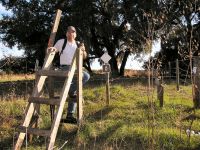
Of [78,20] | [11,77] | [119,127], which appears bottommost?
[119,127]

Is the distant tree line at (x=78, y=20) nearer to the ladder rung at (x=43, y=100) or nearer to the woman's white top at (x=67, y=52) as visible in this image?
the woman's white top at (x=67, y=52)

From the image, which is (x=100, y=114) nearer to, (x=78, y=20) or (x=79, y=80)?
(x=79, y=80)

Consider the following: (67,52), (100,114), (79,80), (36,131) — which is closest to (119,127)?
(100,114)

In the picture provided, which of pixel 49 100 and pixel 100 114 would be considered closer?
pixel 49 100

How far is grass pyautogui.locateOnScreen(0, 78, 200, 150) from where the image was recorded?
8.76 metres

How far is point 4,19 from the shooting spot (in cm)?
2884

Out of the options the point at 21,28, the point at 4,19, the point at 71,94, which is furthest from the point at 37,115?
the point at 4,19

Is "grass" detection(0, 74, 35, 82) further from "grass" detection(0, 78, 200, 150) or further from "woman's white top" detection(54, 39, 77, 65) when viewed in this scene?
"woman's white top" detection(54, 39, 77, 65)

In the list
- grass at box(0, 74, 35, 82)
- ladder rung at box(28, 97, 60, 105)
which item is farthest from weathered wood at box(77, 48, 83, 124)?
grass at box(0, 74, 35, 82)

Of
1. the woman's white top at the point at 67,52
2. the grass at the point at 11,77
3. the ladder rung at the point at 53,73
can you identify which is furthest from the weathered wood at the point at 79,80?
the grass at the point at 11,77

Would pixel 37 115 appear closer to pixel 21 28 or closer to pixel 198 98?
pixel 198 98

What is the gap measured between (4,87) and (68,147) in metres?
13.2

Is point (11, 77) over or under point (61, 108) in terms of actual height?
over

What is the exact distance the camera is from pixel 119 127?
9.81m
